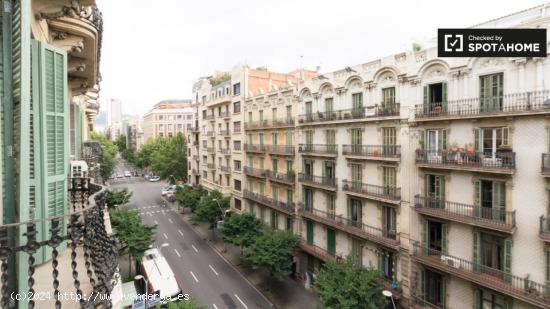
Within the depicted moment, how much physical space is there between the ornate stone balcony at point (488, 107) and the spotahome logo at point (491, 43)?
1.92 metres

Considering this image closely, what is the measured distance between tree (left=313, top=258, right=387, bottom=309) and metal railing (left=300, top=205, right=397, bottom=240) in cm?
302

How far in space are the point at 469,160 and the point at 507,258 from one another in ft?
16.4

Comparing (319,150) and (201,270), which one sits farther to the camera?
(201,270)

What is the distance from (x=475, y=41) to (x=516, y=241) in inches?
396

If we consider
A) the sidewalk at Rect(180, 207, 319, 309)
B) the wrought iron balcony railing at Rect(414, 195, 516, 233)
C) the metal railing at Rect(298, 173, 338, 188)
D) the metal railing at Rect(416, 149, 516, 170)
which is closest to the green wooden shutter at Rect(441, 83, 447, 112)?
the metal railing at Rect(416, 149, 516, 170)

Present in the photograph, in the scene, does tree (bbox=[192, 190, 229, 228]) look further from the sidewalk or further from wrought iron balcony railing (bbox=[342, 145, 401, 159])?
Answer: wrought iron balcony railing (bbox=[342, 145, 401, 159])

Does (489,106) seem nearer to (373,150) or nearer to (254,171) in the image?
(373,150)

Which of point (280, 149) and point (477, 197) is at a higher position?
point (280, 149)

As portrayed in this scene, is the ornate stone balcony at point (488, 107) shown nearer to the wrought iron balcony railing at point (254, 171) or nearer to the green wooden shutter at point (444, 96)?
the green wooden shutter at point (444, 96)

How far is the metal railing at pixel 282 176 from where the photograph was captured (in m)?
28.2

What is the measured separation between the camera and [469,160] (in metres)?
16.0

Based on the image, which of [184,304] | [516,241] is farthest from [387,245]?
[184,304]

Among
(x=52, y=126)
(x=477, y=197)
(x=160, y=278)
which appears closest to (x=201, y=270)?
(x=160, y=278)

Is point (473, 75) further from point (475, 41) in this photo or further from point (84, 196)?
point (84, 196)
